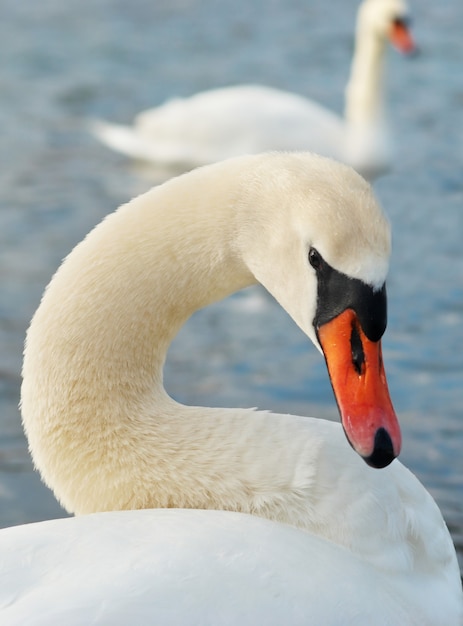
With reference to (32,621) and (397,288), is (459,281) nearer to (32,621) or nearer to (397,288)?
(397,288)

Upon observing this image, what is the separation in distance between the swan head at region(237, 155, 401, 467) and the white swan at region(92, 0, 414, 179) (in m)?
4.88

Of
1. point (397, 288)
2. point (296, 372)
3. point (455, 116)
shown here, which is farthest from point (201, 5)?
point (296, 372)

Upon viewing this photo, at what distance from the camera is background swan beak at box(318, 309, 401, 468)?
2.57 metres

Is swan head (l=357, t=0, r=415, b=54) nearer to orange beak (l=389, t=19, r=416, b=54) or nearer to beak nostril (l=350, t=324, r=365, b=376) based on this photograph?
orange beak (l=389, t=19, r=416, b=54)

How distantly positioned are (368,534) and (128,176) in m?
5.12

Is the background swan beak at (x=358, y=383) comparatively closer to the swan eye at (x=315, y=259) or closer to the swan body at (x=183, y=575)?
the swan eye at (x=315, y=259)

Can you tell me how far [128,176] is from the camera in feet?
25.3

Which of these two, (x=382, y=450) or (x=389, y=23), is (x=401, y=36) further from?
(x=382, y=450)

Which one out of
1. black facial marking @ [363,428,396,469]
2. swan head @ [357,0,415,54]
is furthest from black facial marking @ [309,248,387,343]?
swan head @ [357,0,415,54]

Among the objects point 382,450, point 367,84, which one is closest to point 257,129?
point 367,84

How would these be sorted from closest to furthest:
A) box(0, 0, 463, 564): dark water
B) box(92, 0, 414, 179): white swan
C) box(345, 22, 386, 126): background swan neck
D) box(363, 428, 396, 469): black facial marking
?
box(363, 428, 396, 469): black facial marking → box(0, 0, 463, 564): dark water → box(92, 0, 414, 179): white swan → box(345, 22, 386, 126): background swan neck

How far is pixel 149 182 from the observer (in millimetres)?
7688

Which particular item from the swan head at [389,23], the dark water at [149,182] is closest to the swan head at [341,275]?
the dark water at [149,182]

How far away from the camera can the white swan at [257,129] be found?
25.0ft
